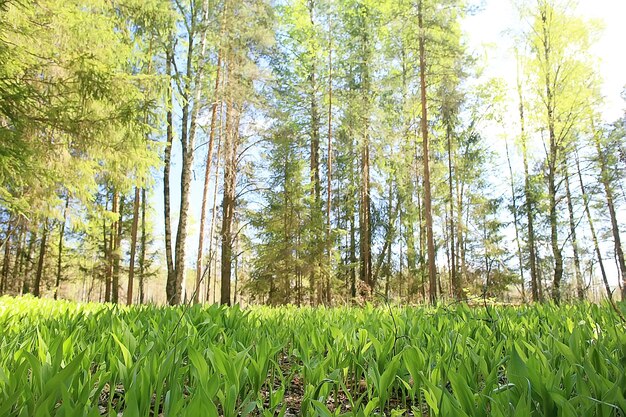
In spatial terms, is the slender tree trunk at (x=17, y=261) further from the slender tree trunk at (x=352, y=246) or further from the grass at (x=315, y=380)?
the grass at (x=315, y=380)

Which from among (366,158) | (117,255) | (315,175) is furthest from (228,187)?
(117,255)

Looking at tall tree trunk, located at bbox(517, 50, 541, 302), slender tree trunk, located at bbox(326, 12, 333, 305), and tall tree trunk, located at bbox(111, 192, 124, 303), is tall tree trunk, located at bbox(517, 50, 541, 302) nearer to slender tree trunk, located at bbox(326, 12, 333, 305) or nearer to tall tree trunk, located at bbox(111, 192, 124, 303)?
slender tree trunk, located at bbox(326, 12, 333, 305)

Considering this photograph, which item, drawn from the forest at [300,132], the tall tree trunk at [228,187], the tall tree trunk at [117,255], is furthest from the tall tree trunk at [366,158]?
the tall tree trunk at [117,255]

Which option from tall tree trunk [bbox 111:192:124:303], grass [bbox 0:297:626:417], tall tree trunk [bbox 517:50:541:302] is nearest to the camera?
grass [bbox 0:297:626:417]

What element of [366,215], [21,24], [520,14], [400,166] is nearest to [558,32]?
[520,14]

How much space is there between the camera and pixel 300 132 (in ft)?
54.6

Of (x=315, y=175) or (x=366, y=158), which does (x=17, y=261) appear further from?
(x=366, y=158)

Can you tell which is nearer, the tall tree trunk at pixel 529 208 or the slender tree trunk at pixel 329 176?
the slender tree trunk at pixel 329 176

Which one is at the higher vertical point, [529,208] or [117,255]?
[529,208]

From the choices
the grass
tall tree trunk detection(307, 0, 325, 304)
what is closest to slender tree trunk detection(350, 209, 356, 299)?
tall tree trunk detection(307, 0, 325, 304)

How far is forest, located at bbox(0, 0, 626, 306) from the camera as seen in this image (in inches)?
305

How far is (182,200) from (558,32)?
53.0 ft

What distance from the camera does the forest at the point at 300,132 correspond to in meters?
7.74

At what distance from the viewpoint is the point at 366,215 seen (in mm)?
16516
